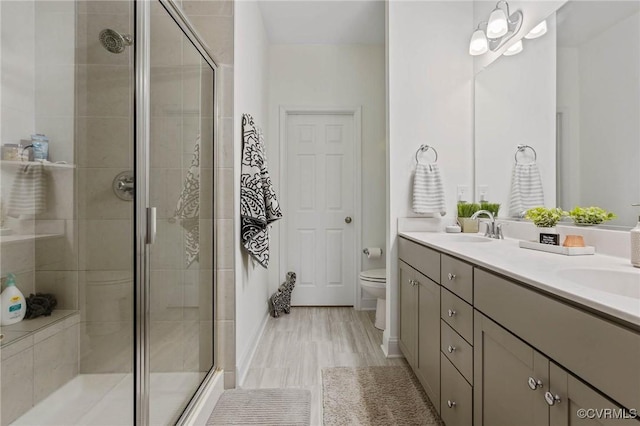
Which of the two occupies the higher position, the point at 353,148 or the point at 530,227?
the point at 353,148

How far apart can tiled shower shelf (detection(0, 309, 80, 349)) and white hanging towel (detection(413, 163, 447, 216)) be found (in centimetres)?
193

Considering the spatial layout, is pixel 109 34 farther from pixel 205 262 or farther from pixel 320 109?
pixel 320 109

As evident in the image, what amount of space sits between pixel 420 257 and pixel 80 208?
1.54 meters

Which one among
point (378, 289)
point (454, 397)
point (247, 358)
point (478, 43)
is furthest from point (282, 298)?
point (478, 43)

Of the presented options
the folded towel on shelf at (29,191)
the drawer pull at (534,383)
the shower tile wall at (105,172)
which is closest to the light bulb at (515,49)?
the drawer pull at (534,383)

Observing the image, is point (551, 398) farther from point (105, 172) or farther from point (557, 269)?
point (105, 172)

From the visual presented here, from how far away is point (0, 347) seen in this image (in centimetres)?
114

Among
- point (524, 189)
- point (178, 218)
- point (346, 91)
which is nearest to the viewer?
point (178, 218)

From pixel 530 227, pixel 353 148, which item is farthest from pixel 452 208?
pixel 353 148

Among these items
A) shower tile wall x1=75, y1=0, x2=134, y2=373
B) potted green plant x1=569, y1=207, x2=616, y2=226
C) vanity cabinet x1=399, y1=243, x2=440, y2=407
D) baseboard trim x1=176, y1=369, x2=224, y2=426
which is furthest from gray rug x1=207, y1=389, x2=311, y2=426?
potted green plant x1=569, y1=207, x2=616, y2=226

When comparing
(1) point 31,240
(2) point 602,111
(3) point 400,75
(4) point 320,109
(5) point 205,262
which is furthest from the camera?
(4) point 320,109

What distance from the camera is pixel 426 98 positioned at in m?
2.42

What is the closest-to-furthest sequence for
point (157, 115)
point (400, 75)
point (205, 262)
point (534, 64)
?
point (157, 115) → point (205, 262) → point (534, 64) → point (400, 75)

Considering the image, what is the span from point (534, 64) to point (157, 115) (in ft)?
6.24
